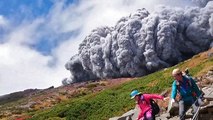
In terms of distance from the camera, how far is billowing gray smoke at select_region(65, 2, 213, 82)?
330ft

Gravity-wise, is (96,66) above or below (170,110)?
above

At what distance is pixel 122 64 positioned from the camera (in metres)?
107

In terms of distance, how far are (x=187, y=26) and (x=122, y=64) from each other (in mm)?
17401

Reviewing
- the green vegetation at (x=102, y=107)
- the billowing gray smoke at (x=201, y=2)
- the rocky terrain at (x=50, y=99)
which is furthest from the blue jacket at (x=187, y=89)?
the billowing gray smoke at (x=201, y=2)

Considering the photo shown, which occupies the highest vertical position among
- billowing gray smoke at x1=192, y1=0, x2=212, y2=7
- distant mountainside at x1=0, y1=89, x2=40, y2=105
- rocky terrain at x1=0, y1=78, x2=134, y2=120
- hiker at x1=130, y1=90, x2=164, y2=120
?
billowing gray smoke at x1=192, y1=0, x2=212, y2=7

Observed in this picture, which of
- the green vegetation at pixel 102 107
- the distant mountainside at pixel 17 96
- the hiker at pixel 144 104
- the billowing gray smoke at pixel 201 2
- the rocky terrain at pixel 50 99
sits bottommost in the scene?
the green vegetation at pixel 102 107

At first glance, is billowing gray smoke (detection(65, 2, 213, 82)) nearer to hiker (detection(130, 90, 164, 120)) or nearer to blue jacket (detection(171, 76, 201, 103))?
blue jacket (detection(171, 76, 201, 103))

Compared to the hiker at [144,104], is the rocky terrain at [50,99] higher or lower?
higher

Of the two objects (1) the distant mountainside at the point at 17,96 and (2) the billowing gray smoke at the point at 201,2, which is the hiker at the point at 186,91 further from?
(1) the distant mountainside at the point at 17,96

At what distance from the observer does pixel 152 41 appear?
104062mm

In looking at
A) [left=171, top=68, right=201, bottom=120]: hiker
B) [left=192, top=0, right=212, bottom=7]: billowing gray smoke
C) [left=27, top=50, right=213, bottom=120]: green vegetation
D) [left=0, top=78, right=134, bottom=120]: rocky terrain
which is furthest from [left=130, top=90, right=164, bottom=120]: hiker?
[left=192, top=0, right=212, bottom=7]: billowing gray smoke

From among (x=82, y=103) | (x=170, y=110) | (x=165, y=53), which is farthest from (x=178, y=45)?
(x=170, y=110)

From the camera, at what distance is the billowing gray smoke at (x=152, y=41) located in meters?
101

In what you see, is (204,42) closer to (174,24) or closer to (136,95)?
(174,24)
